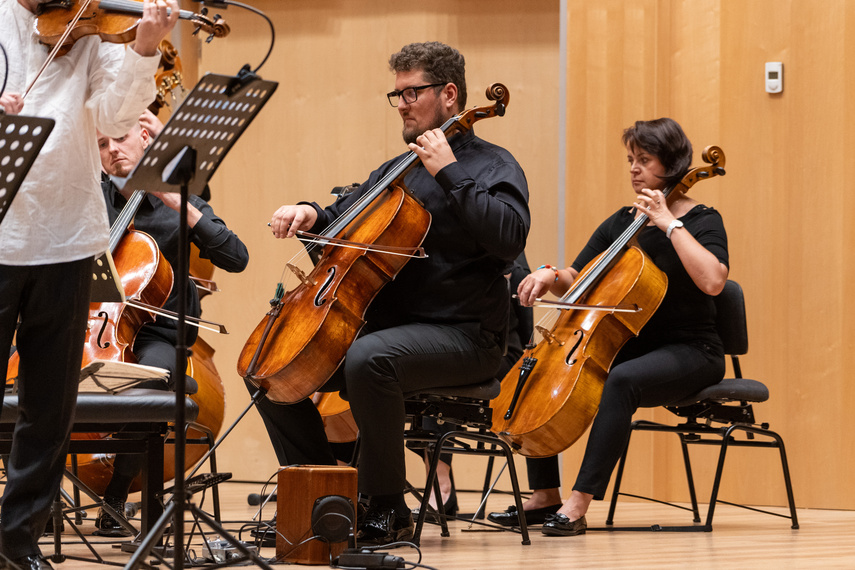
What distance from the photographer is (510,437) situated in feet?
9.92

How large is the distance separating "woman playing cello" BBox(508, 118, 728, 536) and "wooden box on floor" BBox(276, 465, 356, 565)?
886 mm

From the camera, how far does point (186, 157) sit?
189 cm

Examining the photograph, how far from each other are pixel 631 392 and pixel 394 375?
0.89 metres

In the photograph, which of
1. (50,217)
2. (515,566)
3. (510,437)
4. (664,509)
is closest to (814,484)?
(664,509)

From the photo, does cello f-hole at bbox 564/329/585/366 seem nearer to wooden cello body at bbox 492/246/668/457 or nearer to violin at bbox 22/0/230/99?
wooden cello body at bbox 492/246/668/457

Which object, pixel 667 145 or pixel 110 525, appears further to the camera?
pixel 667 145

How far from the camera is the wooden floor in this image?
2555 mm

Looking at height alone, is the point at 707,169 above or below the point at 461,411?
above

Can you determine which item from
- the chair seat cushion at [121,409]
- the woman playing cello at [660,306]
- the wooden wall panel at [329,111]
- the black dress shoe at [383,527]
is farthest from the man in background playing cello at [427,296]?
the wooden wall panel at [329,111]

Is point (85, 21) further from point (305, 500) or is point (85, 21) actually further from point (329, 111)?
point (329, 111)

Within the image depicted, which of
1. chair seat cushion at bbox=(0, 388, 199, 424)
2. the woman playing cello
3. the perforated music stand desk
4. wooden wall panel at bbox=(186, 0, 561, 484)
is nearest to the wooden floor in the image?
the woman playing cello

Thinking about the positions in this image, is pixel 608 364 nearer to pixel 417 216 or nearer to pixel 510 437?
pixel 510 437

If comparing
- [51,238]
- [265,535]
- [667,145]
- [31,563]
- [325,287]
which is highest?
[667,145]

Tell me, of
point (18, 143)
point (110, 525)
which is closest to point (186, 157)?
point (18, 143)
